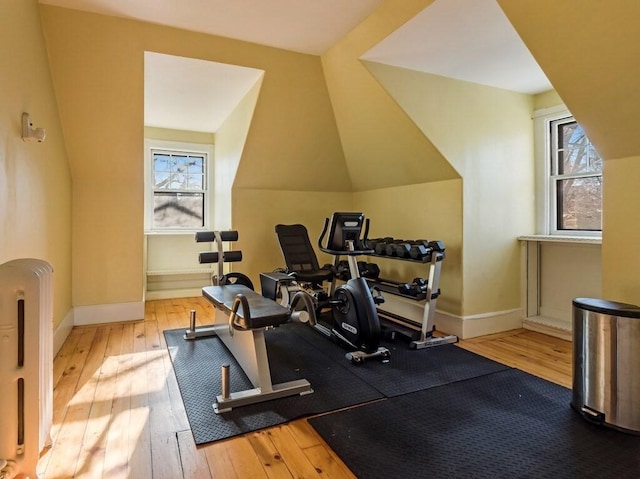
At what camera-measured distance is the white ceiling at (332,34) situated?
2.63m

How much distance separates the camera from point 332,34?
3145 millimetres

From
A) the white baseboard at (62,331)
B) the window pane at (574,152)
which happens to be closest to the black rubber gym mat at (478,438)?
the window pane at (574,152)

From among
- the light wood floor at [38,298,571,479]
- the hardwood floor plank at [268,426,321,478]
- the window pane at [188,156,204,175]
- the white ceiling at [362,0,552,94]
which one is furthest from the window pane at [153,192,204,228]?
the hardwood floor plank at [268,426,321,478]

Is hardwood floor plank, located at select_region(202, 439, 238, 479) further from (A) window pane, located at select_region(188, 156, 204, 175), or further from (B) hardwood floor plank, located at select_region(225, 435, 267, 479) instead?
(A) window pane, located at select_region(188, 156, 204, 175)

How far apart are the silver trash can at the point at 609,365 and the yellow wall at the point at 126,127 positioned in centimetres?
306

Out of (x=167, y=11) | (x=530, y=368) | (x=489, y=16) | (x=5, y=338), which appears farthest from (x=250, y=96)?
(x=530, y=368)

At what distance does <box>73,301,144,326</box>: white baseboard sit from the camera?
3873mm

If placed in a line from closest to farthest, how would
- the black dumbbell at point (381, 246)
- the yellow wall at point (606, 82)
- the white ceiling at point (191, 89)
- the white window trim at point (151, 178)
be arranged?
1. the yellow wall at point (606, 82)
2. the white ceiling at point (191, 89)
3. the black dumbbell at point (381, 246)
4. the white window trim at point (151, 178)

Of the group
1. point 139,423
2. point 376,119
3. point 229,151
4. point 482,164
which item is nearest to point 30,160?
point 139,423

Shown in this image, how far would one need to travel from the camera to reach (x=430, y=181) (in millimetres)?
3861

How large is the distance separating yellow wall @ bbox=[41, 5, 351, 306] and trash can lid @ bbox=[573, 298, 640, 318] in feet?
9.66

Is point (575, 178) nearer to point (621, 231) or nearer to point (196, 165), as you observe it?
point (621, 231)

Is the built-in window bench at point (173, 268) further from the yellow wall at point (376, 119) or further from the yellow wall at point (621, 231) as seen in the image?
the yellow wall at point (621, 231)

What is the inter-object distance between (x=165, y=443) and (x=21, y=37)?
2542 millimetres
